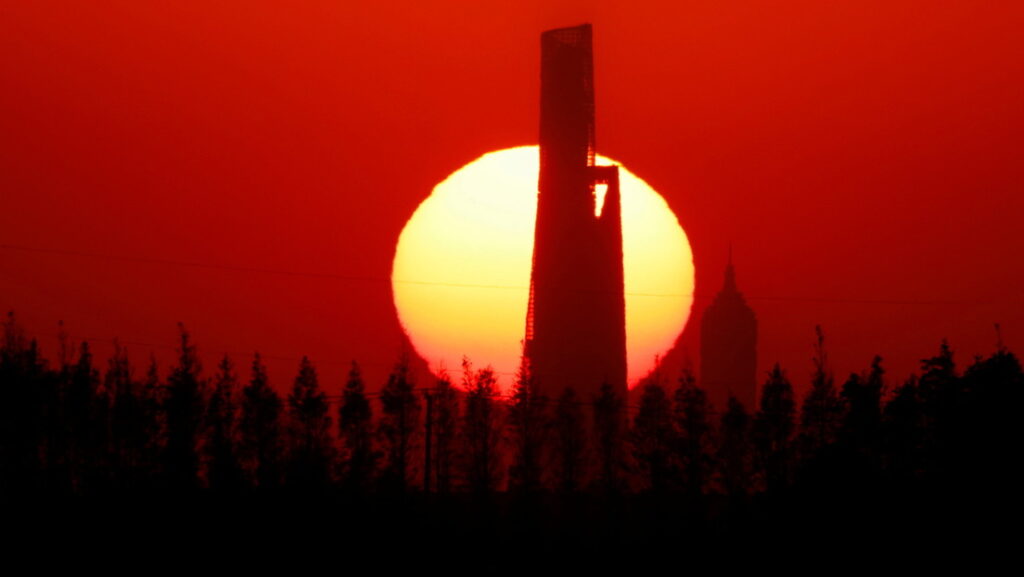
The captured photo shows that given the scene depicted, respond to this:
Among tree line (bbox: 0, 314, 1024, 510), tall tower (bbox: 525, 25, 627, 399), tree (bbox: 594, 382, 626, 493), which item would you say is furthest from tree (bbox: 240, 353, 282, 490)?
tall tower (bbox: 525, 25, 627, 399)

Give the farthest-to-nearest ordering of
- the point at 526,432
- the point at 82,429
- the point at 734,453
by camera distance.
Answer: the point at 526,432 < the point at 734,453 < the point at 82,429

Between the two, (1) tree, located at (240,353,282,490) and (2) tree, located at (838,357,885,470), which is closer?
(2) tree, located at (838,357,885,470)

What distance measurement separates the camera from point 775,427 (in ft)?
338

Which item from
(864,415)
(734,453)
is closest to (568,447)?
(734,453)

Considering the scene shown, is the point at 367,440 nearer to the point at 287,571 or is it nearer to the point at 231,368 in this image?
the point at 231,368

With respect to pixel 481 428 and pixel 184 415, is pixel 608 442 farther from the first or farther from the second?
pixel 184 415

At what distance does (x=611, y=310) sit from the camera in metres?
198

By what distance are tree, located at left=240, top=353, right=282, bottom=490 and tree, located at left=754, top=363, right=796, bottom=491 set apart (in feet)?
94.8

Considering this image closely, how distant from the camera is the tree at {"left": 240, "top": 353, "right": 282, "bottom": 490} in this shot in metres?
90.3

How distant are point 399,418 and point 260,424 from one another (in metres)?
13.6

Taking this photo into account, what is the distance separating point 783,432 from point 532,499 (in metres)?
25.6

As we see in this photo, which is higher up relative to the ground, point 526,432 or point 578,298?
point 578,298

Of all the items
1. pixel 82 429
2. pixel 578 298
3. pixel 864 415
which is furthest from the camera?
pixel 578 298

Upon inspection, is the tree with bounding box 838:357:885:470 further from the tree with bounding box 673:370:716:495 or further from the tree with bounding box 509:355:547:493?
the tree with bounding box 509:355:547:493
